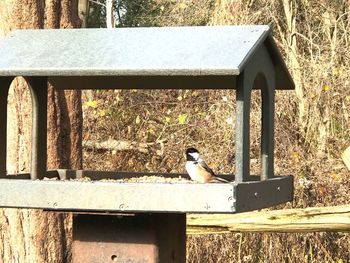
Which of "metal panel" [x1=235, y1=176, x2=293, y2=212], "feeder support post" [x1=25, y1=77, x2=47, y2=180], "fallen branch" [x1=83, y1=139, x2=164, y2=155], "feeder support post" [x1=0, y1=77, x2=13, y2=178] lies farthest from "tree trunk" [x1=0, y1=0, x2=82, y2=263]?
"fallen branch" [x1=83, y1=139, x2=164, y2=155]

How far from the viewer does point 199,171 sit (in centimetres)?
430

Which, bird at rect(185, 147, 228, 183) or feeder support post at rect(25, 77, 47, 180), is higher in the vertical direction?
feeder support post at rect(25, 77, 47, 180)

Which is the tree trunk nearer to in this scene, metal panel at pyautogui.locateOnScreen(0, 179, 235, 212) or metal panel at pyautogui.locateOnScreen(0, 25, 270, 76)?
metal panel at pyautogui.locateOnScreen(0, 25, 270, 76)

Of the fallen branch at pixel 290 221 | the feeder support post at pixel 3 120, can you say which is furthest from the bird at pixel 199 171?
the fallen branch at pixel 290 221

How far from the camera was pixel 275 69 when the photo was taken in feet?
14.6

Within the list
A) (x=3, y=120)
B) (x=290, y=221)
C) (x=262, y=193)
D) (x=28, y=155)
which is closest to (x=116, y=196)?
(x=262, y=193)

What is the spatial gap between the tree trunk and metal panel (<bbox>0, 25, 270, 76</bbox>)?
1.60m

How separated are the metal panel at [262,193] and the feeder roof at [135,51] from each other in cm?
49

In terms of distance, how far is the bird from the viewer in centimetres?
418

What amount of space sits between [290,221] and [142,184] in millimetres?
3325

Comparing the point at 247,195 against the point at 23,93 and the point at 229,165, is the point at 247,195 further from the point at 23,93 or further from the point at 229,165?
the point at 229,165

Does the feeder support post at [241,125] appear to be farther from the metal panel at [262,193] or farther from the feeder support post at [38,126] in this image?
the feeder support post at [38,126]

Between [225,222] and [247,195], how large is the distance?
126 inches

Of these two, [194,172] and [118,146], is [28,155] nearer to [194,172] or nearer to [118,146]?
[194,172]
